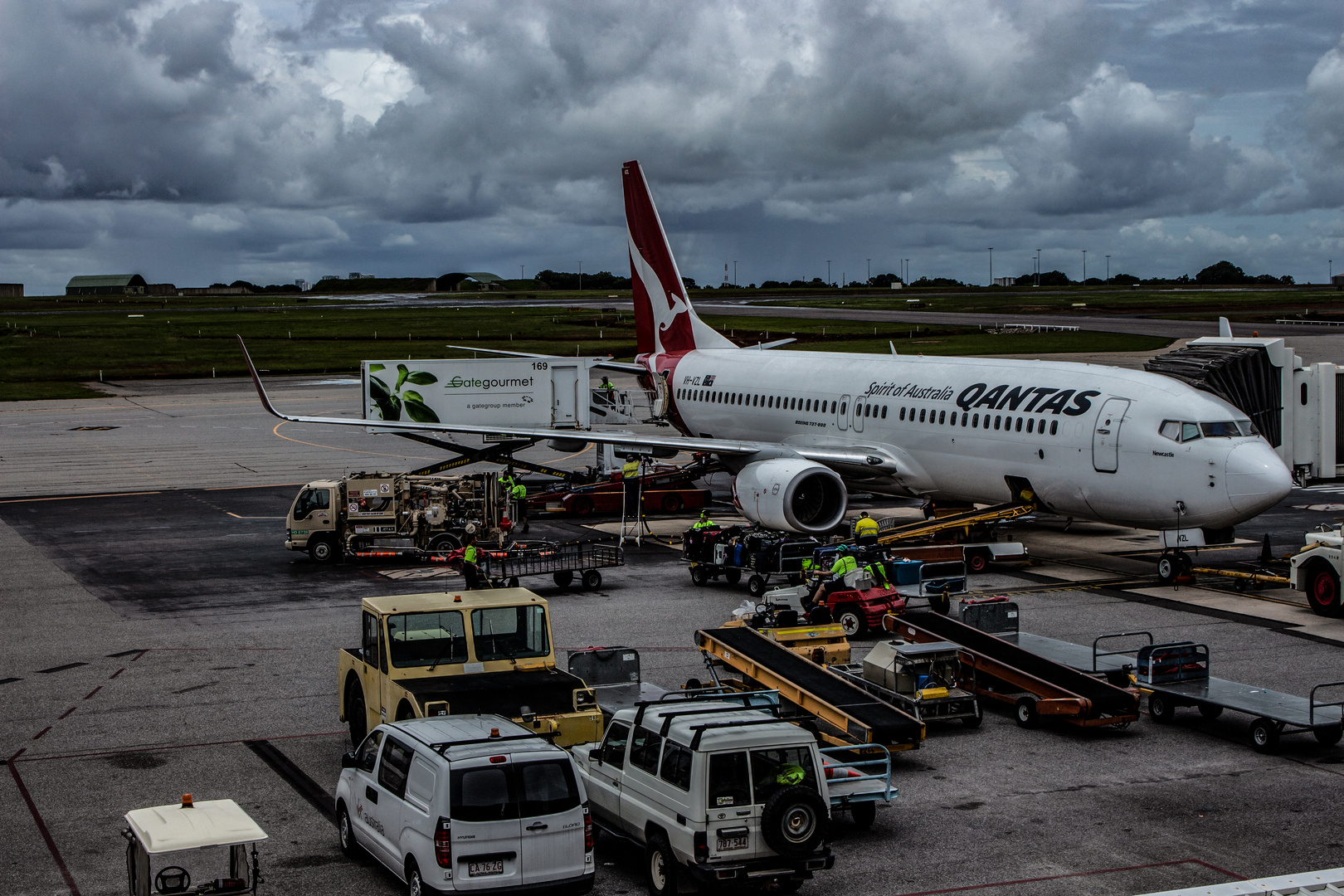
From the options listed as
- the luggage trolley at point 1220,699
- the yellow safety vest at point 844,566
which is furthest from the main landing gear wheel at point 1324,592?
the yellow safety vest at point 844,566

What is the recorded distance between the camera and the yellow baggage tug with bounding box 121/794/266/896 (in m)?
11.0

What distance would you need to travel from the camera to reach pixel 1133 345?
3713 inches

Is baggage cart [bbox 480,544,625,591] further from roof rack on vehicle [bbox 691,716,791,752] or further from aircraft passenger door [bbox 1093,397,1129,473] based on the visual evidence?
roof rack on vehicle [bbox 691,716,791,752]

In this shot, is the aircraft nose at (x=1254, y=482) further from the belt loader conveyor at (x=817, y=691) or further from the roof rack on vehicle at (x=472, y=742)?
the roof rack on vehicle at (x=472, y=742)

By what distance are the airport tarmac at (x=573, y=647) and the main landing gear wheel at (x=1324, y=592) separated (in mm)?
602

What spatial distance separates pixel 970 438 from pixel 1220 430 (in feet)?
19.9

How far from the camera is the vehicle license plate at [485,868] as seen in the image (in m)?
12.1

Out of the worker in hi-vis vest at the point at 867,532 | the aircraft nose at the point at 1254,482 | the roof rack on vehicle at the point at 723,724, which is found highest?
the aircraft nose at the point at 1254,482

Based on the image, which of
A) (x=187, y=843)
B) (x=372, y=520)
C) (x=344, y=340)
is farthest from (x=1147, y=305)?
(x=187, y=843)

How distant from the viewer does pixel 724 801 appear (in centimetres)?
1289

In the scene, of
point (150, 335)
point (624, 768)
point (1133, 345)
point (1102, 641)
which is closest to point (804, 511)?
point (1102, 641)

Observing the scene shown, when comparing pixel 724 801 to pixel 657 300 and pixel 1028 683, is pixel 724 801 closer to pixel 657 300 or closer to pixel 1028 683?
pixel 1028 683

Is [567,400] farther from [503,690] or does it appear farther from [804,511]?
[503,690]

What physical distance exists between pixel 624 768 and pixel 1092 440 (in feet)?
59.6
